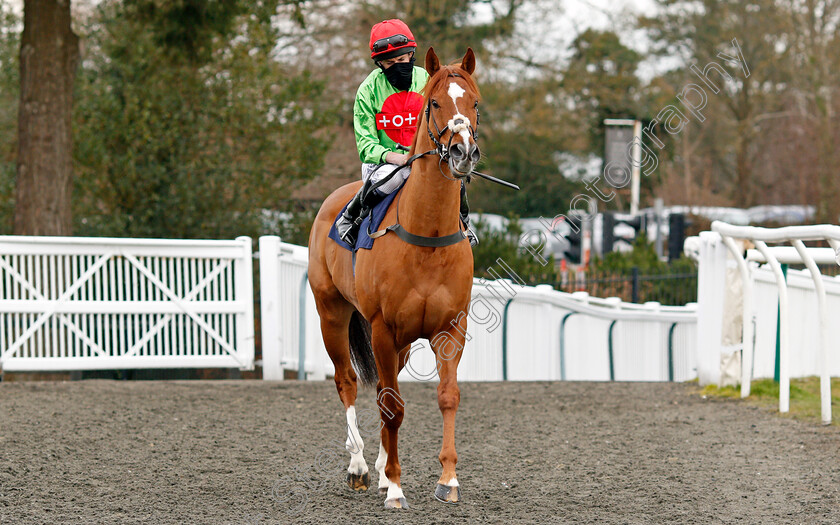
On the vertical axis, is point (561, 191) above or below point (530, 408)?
above

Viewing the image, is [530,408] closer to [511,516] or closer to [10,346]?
[511,516]

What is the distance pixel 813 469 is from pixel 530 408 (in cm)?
270

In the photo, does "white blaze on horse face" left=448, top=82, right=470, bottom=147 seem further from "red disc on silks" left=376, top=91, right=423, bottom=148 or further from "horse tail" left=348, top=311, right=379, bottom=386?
"horse tail" left=348, top=311, right=379, bottom=386

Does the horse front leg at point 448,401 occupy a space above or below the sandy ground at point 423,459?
above

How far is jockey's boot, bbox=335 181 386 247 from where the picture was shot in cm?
475

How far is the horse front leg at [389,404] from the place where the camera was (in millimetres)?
4387

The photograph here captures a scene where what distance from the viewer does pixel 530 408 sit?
721 cm

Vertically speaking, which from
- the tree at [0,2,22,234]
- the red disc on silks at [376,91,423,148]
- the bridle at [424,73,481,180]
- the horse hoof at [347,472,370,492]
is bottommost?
the horse hoof at [347,472,370,492]

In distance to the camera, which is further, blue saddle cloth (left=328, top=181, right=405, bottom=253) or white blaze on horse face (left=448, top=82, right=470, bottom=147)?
blue saddle cloth (left=328, top=181, right=405, bottom=253)

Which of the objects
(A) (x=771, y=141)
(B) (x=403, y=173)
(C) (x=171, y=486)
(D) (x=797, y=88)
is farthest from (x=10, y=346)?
(A) (x=771, y=141)

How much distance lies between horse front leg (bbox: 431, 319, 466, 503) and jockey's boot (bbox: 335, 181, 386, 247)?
0.84 metres

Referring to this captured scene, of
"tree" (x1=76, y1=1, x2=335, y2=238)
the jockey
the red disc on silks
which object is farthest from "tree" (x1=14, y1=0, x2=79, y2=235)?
the red disc on silks

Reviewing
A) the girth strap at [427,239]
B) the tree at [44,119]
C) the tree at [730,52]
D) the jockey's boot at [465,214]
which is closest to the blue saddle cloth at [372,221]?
the girth strap at [427,239]

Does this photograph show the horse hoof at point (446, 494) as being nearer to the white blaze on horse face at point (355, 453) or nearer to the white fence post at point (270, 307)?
the white blaze on horse face at point (355, 453)
